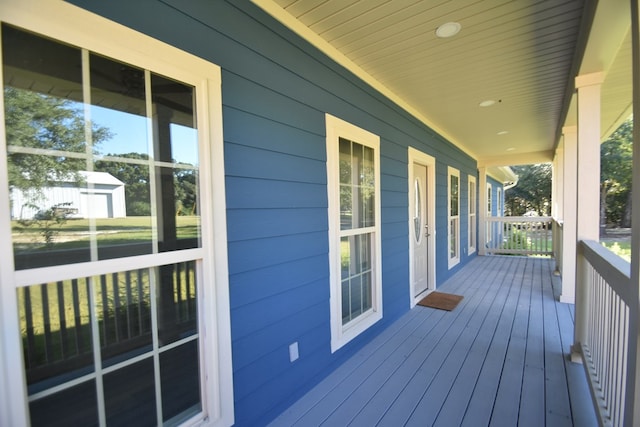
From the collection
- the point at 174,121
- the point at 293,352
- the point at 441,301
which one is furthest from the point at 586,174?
the point at 174,121

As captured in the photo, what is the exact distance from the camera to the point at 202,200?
1.40 m

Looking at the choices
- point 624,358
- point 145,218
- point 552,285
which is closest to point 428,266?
point 552,285

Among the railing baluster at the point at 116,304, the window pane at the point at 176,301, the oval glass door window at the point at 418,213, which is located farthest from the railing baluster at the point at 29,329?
the oval glass door window at the point at 418,213

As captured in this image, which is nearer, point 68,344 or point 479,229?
point 68,344

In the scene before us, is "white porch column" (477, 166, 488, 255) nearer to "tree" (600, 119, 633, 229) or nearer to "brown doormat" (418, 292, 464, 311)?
"tree" (600, 119, 633, 229)

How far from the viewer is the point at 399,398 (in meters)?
1.96

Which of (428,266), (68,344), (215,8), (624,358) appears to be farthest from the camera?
(428,266)

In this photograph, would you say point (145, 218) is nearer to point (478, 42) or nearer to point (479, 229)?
point (478, 42)

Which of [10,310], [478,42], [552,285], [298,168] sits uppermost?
[478,42]

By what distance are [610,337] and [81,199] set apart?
2.67 metres

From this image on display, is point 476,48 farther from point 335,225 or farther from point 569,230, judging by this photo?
point 569,230

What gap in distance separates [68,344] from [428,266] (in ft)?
14.0

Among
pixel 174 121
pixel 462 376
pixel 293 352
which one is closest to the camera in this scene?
pixel 174 121

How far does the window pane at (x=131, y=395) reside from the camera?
1142 millimetres
